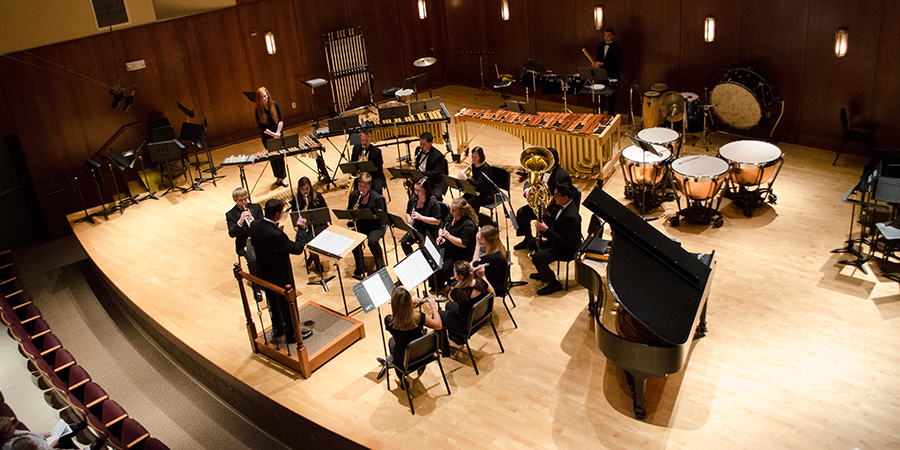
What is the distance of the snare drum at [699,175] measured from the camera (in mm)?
8383

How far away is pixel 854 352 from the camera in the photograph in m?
6.34

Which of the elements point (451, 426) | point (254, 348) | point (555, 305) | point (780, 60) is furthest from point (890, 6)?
point (254, 348)

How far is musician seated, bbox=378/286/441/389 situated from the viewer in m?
5.83

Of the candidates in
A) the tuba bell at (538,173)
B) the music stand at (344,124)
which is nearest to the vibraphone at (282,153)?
the music stand at (344,124)

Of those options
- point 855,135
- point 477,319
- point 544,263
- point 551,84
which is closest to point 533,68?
point 551,84

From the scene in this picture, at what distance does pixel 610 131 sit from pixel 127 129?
8216 mm

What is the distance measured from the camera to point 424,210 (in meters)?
8.00

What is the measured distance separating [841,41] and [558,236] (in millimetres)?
5517

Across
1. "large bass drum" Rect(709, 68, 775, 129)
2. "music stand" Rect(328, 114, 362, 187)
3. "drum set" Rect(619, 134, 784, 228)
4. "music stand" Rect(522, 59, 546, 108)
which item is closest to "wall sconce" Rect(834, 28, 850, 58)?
"large bass drum" Rect(709, 68, 775, 129)

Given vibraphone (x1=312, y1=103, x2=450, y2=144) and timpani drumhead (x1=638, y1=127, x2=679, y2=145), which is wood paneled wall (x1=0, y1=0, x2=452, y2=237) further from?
timpani drumhead (x1=638, y1=127, x2=679, y2=145)

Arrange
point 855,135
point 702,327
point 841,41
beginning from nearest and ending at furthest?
point 702,327 < point 841,41 < point 855,135

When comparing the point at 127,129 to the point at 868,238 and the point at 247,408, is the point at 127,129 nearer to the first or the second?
the point at 247,408

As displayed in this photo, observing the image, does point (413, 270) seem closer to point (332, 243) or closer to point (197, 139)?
point (332, 243)

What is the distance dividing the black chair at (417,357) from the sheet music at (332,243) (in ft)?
4.72
